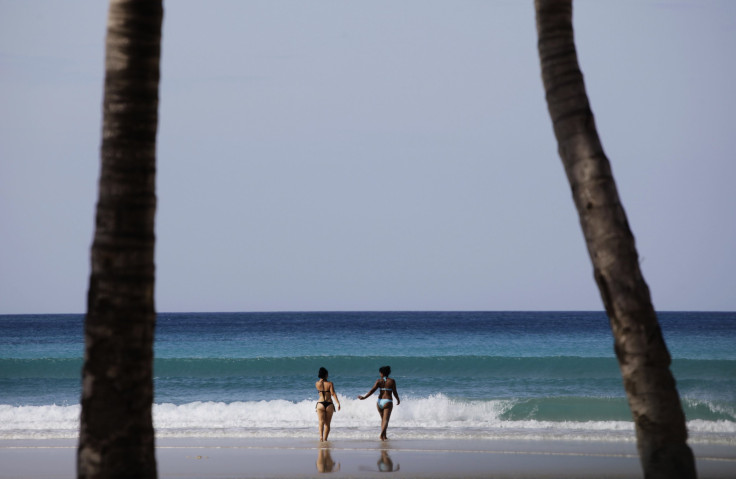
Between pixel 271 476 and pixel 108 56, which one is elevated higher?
pixel 108 56

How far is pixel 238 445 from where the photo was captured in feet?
53.2

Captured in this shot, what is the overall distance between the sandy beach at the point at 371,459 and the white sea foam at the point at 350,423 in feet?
3.75

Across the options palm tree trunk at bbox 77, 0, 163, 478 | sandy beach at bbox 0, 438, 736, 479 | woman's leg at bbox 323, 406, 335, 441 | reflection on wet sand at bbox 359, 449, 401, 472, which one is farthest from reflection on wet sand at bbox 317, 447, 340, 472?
palm tree trunk at bbox 77, 0, 163, 478

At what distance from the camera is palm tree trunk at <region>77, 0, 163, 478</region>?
13.7ft

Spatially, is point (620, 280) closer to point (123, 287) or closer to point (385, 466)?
point (123, 287)

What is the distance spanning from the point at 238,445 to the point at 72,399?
14.3 metres

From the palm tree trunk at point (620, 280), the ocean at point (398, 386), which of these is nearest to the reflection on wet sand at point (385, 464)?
the ocean at point (398, 386)

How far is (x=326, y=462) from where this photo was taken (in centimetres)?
1396

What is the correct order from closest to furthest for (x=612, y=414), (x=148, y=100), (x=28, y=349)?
(x=148, y=100) < (x=612, y=414) < (x=28, y=349)

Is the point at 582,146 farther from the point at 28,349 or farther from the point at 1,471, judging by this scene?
the point at 28,349

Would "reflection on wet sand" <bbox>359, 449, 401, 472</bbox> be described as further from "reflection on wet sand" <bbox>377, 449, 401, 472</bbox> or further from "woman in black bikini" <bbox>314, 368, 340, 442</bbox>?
"woman in black bikini" <bbox>314, 368, 340, 442</bbox>

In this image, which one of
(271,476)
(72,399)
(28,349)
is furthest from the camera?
(28,349)

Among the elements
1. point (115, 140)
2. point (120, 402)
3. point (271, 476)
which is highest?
point (115, 140)

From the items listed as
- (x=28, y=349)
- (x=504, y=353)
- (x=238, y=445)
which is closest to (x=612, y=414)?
(x=238, y=445)
